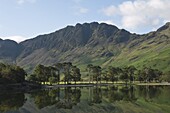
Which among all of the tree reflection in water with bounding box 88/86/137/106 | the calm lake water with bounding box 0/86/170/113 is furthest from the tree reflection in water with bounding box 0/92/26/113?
the tree reflection in water with bounding box 88/86/137/106

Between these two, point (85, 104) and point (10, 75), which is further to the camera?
point (10, 75)

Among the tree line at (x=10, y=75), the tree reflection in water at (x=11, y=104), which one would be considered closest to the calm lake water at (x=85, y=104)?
the tree reflection in water at (x=11, y=104)

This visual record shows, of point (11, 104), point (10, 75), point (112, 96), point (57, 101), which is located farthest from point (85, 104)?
point (10, 75)

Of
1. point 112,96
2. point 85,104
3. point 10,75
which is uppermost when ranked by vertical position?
point 10,75

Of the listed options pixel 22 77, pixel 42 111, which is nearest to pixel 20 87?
pixel 22 77

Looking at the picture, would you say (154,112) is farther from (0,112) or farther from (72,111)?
(0,112)

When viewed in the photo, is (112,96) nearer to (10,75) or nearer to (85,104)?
(85,104)

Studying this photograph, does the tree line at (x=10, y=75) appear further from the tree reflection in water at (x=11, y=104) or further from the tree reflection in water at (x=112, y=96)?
the tree reflection in water at (x=11, y=104)

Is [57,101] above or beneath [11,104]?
above

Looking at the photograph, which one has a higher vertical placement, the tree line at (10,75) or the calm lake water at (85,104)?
the tree line at (10,75)

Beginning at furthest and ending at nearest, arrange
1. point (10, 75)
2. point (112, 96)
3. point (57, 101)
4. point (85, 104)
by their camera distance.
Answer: point (10, 75)
point (112, 96)
point (57, 101)
point (85, 104)

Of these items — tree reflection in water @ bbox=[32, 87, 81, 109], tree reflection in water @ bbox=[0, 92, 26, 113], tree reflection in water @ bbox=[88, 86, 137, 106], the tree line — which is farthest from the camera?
the tree line

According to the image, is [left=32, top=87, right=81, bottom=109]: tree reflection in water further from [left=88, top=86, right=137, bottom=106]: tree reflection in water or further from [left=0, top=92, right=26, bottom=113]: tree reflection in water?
[left=88, top=86, right=137, bottom=106]: tree reflection in water

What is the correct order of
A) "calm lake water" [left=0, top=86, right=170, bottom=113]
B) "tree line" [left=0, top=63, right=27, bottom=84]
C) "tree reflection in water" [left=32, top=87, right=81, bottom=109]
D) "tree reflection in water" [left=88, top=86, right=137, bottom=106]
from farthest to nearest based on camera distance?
1. "tree line" [left=0, top=63, right=27, bottom=84]
2. "tree reflection in water" [left=88, top=86, right=137, bottom=106]
3. "tree reflection in water" [left=32, top=87, right=81, bottom=109]
4. "calm lake water" [left=0, top=86, right=170, bottom=113]
